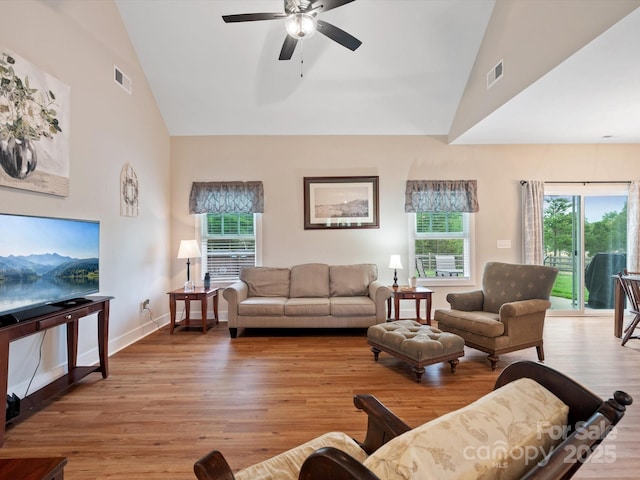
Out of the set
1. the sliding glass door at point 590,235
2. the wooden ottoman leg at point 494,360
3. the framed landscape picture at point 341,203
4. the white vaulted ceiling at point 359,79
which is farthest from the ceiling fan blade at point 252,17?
the sliding glass door at point 590,235

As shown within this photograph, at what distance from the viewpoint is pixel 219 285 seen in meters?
4.99

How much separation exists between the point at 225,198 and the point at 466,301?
12.2ft

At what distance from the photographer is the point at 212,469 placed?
0.86 metres

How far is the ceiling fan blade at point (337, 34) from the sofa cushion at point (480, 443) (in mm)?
2920

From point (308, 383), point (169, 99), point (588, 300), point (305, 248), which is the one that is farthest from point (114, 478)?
point (588, 300)

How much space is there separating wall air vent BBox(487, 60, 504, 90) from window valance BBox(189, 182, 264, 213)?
10.9 feet

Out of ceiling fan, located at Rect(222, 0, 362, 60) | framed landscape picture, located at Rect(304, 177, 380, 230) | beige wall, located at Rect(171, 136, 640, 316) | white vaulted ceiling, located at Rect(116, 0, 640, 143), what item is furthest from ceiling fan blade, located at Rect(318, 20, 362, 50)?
framed landscape picture, located at Rect(304, 177, 380, 230)

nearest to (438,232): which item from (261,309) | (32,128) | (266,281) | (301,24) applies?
(266,281)

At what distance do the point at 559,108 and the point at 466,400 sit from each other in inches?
131

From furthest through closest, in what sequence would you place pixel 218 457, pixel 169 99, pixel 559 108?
pixel 169 99 < pixel 559 108 < pixel 218 457

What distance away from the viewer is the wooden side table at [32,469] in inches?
42.0

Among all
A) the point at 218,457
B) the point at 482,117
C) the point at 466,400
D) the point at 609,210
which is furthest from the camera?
the point at 609,210

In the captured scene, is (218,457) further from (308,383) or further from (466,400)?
(466,400)

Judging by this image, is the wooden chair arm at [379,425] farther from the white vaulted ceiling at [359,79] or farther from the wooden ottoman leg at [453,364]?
the white vaulted ceiling at [359,79]
